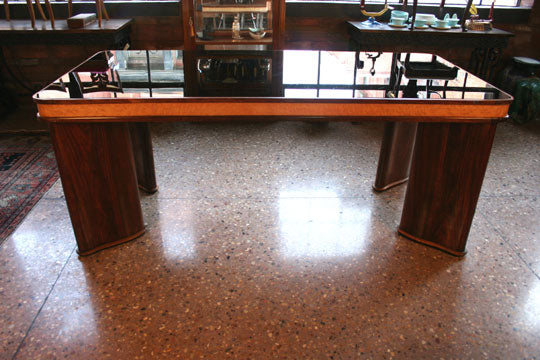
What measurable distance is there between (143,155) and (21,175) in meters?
1.03

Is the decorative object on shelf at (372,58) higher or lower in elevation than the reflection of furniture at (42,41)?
higher

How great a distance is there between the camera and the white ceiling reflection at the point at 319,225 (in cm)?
235

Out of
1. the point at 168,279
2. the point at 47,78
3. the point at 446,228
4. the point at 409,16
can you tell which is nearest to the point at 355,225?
the point at 446,228

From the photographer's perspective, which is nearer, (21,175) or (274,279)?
(274,279)

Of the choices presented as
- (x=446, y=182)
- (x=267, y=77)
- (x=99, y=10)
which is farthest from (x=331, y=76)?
(x=99, y=10)

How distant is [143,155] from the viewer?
272 centimetres

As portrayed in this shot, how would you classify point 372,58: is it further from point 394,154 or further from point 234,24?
point 234,24

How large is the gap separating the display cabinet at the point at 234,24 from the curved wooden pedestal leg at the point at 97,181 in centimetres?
223

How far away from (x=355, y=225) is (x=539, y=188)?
4.77 ft

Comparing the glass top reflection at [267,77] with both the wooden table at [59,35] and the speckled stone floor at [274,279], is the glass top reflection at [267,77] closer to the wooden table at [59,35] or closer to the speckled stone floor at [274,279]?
the speckled stone floor at [274,279]

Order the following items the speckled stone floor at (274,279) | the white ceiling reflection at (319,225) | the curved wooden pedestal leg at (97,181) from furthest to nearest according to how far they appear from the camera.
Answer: the white ceiling reflection at (319,225) → the curved wooden pedestal leg at (97,181) → the speckled stone floor at (274,279)

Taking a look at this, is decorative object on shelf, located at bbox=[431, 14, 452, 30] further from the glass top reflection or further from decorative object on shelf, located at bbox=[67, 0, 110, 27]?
decorative object on shelf, located at bbox=[67, 0, 110, 27]

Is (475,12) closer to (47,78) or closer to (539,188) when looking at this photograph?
(539,188)

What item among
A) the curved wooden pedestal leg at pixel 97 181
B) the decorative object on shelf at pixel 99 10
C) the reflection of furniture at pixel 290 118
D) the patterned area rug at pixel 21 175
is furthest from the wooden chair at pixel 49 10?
the curved wooden pedestal leg at pixel 97 181
